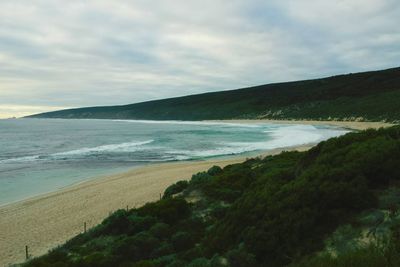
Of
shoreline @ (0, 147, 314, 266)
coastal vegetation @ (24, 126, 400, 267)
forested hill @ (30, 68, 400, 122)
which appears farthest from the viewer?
forested hill @ (30, 68, 400, 122)

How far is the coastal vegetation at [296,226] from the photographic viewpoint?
625cm

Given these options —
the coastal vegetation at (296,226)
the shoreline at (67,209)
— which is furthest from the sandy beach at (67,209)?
the coastal vegetation at (296,226)

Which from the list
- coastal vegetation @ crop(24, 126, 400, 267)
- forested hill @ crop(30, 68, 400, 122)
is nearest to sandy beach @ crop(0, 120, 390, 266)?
coastal vegetation @ crop(24, 126, 400, 267)

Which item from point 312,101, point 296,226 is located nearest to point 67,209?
point 296,226

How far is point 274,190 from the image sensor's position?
28.8 feet

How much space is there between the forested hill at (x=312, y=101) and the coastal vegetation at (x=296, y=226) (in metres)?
55.1

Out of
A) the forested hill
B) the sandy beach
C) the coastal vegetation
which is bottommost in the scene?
the sandy beach

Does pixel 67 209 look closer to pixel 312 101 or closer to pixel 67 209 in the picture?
pixel 67 209

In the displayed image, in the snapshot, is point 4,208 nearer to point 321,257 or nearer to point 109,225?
point 109,225

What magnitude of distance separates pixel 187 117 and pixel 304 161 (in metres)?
154

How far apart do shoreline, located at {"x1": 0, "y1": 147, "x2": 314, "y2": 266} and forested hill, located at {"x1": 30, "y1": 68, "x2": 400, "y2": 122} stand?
4731 centimetres

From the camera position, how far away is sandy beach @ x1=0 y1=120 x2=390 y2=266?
512 inches

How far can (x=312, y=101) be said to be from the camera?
10644 cm

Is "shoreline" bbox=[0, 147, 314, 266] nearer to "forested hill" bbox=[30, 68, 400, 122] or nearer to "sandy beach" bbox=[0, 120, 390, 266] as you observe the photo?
"sandy beach" bbox=[0, 120, 390, 266]
